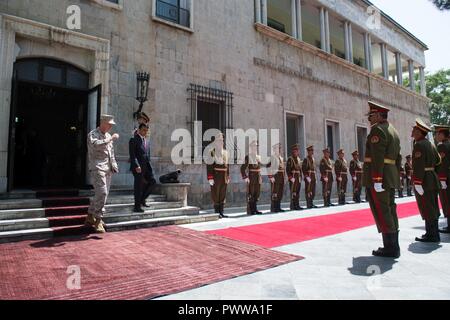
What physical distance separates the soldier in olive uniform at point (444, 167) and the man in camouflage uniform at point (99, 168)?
19.6 ft

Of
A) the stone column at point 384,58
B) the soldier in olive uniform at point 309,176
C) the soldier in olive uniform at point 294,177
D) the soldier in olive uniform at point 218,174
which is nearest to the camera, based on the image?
the soldier in olive uniform at point 218,174

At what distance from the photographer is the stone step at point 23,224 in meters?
4.96

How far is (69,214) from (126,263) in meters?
2.73

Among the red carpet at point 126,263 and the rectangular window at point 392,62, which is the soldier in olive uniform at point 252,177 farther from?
the rectangular window at point 392,62

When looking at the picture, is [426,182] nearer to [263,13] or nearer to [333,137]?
[263,13]

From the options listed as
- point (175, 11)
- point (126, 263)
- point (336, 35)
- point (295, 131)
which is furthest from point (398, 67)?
point (126, 263)

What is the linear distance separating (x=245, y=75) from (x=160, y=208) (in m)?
6.21

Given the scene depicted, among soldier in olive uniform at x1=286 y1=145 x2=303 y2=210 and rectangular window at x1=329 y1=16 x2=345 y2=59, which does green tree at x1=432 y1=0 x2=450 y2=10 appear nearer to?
soldier in olive uniform at x1=286 y1=145 x2=303 y2=210

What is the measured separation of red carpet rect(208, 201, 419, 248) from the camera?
210 inches

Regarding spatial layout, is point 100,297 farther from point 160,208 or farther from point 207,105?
point 207,105

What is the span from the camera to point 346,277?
3.37m

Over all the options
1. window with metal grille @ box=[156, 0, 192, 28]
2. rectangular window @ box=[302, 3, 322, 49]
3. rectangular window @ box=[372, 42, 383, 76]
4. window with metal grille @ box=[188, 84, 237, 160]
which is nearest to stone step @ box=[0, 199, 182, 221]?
window with metal grille @ box=[188, 84, 237, 160]

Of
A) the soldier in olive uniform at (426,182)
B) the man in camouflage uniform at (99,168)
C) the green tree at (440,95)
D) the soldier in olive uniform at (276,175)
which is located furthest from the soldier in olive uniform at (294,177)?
the green tree at (440,95)
